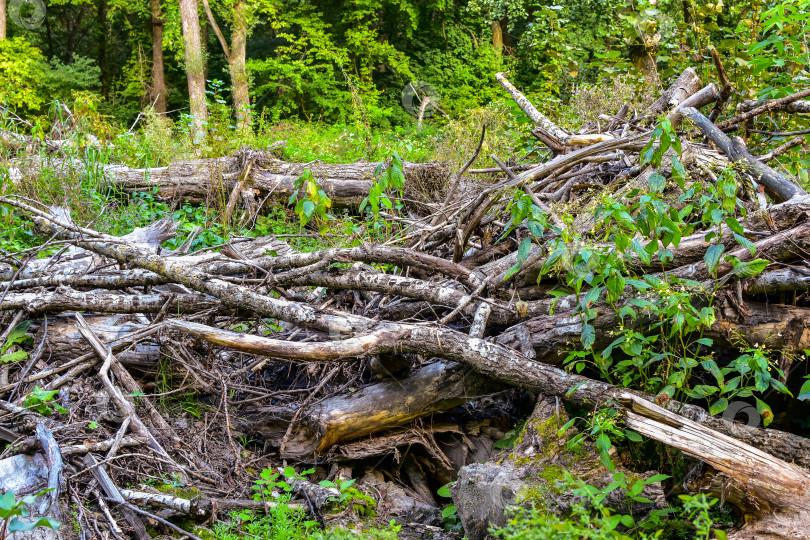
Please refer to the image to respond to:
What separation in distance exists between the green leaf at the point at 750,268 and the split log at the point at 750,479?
0.64 m

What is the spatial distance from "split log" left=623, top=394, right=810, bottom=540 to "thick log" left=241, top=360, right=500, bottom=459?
2.97 feet

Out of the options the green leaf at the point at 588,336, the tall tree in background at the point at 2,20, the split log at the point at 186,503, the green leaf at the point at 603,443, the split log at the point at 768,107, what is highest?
the tall tree in background at the point at 2,20

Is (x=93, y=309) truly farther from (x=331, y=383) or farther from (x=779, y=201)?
(x=779, y=201)

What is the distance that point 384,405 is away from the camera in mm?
3053

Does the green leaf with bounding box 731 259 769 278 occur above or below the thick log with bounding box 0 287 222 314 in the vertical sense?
above

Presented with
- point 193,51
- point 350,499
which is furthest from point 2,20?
point 350,499

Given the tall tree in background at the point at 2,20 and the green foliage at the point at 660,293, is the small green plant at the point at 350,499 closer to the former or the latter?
the green foliage at the point at 660,293

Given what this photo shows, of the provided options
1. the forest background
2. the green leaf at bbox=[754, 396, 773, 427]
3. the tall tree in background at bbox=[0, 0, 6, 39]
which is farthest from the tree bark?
the green leaf at bbox=[754, 396, 773, 427]

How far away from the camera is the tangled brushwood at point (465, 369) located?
2.36 meters

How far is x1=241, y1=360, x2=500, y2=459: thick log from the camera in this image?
300 centimetres

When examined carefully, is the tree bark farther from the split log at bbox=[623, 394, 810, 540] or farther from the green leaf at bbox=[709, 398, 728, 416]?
the split log at bbox=[623, 394, 810, 540]

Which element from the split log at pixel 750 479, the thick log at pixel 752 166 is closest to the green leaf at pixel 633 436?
the split log at pixel 750 479

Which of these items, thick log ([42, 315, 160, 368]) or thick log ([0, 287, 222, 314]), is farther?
thick log ([0, 287, 222, 314])

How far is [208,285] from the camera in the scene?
11.2 ft
